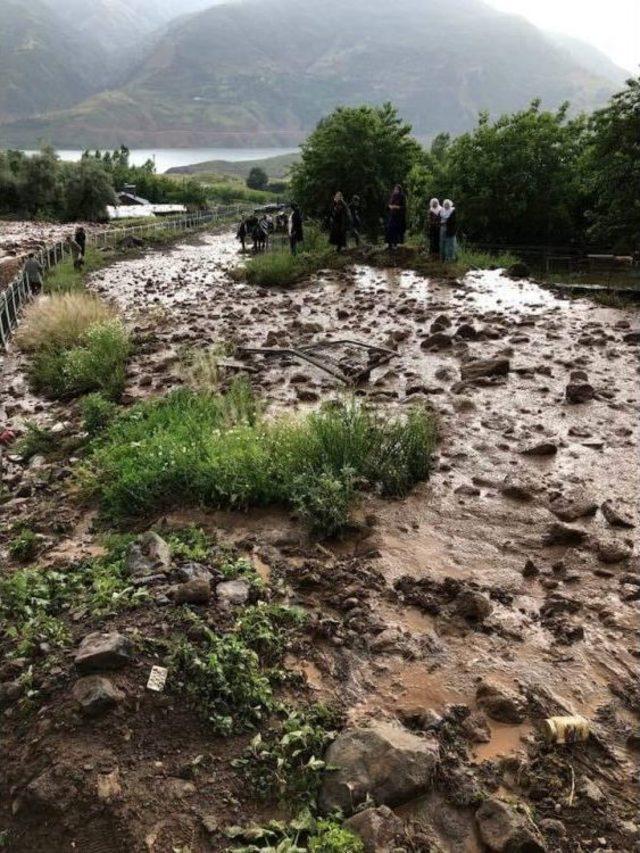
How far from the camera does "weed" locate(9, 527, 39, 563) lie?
5.39 metres

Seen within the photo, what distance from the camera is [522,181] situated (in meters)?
22.5

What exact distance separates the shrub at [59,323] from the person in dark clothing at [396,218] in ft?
27.0

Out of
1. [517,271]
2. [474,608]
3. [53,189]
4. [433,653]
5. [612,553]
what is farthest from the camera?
[53,189]

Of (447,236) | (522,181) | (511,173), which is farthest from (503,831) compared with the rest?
(511,173)

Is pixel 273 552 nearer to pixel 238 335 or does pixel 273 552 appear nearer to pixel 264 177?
pixel 238 335

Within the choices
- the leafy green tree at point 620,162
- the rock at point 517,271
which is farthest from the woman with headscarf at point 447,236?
the leafy green tree at point 620,162

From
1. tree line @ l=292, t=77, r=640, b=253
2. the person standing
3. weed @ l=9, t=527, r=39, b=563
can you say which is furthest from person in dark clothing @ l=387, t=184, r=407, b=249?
weed @ l=9, t=527, r=39, b=563

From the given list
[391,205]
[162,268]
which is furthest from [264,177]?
[391,205]

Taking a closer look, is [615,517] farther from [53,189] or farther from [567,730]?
[53,189]

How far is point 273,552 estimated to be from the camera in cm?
527

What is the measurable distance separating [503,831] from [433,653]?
127cm

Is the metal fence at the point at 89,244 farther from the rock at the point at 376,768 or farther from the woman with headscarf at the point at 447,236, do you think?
the rock at the point at 376,768

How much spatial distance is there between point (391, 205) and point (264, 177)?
102m

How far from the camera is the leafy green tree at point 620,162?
17.1m
